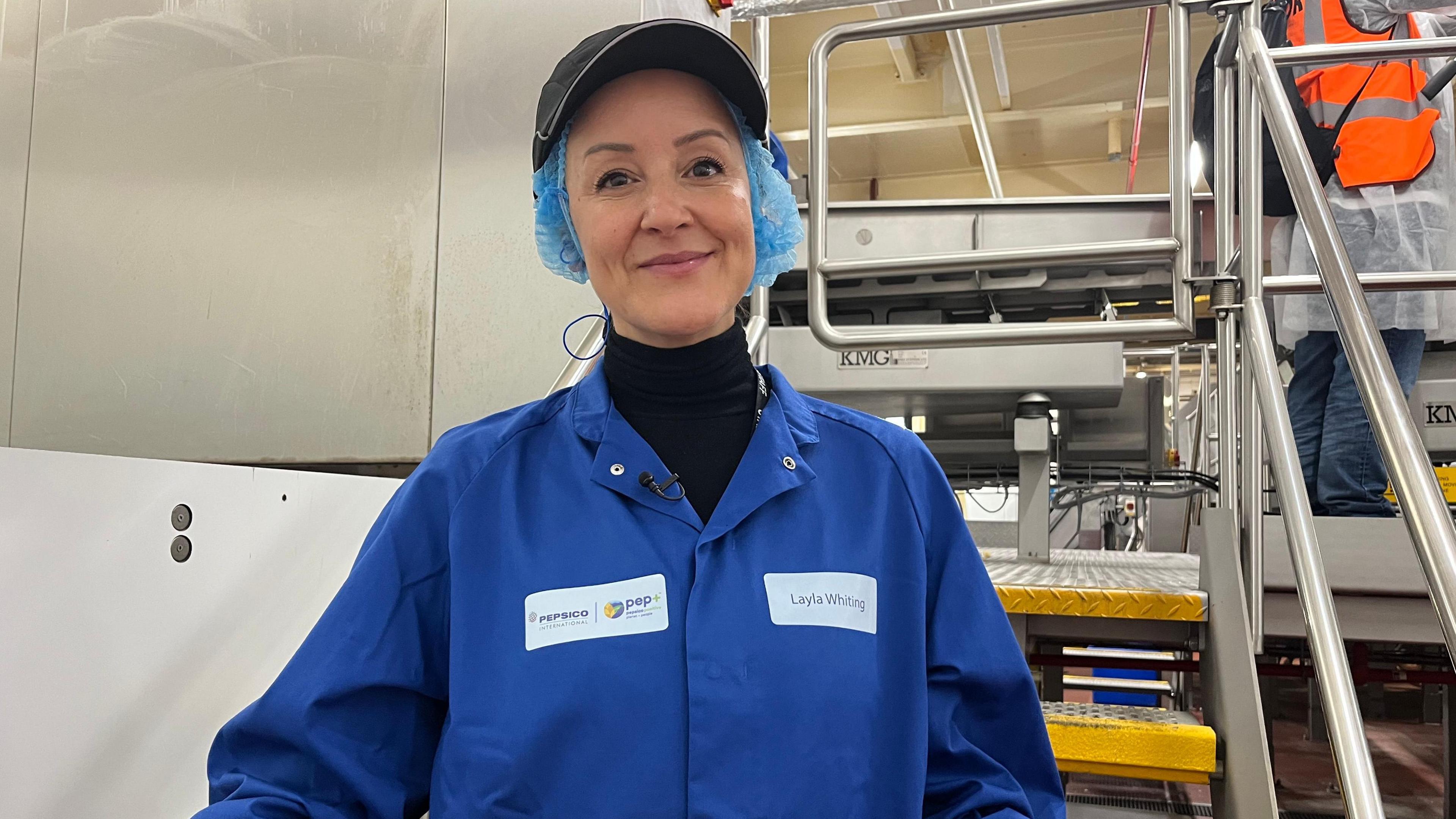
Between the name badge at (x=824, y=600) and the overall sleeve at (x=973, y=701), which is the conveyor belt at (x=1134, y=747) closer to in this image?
the overall sleeve at (x=973, y=701)

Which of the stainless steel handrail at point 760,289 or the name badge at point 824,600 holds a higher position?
the stainless steel handrail at point 760,289

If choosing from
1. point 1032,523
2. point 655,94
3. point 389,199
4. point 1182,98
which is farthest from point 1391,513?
point 389,199

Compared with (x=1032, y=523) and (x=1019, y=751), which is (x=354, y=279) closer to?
(x=1019, y=751)

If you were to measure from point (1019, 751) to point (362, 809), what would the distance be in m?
0.57

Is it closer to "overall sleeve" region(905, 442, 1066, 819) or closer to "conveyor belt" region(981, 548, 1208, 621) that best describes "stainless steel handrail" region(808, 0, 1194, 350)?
"conveyor belt" region(981, 548, 1208, 621)

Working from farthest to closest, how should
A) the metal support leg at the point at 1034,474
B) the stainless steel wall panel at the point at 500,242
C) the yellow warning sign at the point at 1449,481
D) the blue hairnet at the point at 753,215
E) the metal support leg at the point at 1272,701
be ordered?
the metal support leg at the point at 1272,701 < the yellow warning sign at the point at 1449,481 < the metal support leg at the point at 1034,474 < the stainless steel wall panel at the point at 500,242 < the blue hairnet at the point at 753,215

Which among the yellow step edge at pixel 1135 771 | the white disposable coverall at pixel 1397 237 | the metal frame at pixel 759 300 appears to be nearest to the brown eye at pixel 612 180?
the metal frame at pixel 759 300

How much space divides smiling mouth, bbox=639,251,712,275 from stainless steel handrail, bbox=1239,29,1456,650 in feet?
2.42

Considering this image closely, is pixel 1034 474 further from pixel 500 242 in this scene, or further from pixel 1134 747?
pixel 500 242

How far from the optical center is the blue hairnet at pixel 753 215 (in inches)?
37.4

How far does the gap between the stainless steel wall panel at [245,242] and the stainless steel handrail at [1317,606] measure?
4.43 feet

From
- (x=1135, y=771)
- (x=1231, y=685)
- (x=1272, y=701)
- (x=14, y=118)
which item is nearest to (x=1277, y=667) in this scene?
(x=1231, y=685)

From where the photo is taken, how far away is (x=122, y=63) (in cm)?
174

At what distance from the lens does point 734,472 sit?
0.87 metres
